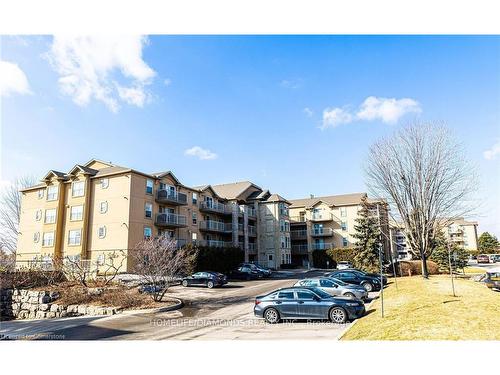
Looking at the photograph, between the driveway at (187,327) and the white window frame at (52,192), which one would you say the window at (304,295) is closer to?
the driveway at (187,327)

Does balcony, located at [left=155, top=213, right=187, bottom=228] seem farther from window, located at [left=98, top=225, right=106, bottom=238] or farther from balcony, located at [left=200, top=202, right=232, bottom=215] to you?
balcony, located at [left=200, top=202, right=232, bottom=215]

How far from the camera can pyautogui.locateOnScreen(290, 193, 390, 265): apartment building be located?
49.3 m

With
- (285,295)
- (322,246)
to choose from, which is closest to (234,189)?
(322,246)

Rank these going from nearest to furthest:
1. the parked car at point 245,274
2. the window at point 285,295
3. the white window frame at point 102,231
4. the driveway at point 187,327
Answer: the driveway at point 187,327 < the window at point 285,295 < the white window frame at point 102,231 < the parked car at point 245,274

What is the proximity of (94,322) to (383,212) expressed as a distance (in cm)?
2261

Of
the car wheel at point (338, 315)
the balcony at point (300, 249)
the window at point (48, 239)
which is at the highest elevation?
the window at point (48, 239)

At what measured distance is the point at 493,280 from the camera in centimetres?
2147

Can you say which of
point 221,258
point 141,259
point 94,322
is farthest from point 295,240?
point 94,322

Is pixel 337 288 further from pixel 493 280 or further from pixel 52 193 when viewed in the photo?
pixel 52 193

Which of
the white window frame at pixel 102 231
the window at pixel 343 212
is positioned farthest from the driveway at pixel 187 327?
the window at pixel 343 212

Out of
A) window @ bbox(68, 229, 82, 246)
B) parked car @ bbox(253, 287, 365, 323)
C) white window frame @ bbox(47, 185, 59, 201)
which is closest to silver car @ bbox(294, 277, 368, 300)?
parked car @ bbox(253, 287, 365, 323)

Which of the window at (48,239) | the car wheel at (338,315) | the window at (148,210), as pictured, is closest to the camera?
the car wheel at (338,315)

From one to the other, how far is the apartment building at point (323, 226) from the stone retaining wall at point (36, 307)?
34.8 metres

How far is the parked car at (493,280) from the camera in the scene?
20953 mm
